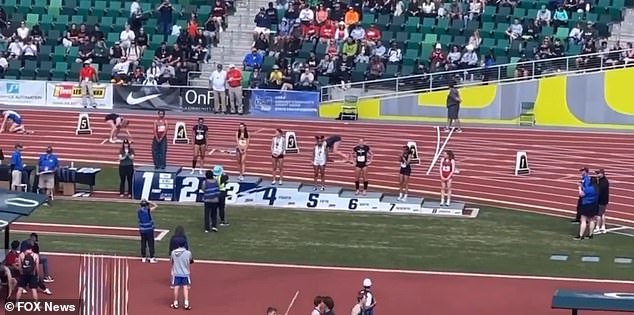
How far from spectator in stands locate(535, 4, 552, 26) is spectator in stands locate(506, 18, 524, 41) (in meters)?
0.54

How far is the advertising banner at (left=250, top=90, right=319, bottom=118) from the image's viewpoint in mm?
41344

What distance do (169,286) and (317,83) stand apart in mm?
17022

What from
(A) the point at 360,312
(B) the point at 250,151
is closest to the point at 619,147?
(B) the point at 250,151

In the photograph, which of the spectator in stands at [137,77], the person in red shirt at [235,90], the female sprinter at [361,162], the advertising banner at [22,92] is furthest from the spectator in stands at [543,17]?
the advertising banner at [22,92]

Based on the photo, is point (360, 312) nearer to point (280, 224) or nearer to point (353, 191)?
point (280, 224)

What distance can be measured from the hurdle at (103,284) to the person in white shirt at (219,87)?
1419 cm

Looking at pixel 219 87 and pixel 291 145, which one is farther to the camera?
pixel 219 87

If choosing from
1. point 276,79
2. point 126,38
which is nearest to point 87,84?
point 126,38

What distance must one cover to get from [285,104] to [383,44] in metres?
3.59

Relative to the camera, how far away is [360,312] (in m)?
21.8

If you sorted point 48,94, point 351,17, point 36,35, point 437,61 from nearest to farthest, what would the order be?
point 437,61, point 48,94, point 351,17, point 36,35

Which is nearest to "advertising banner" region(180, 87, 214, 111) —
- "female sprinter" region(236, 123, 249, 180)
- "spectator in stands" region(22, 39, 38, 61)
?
"spectator in stands" region(22, 39, 38, 61)

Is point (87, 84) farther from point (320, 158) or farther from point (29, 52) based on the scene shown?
point (320, 158)

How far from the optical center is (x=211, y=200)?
96.3 feet
